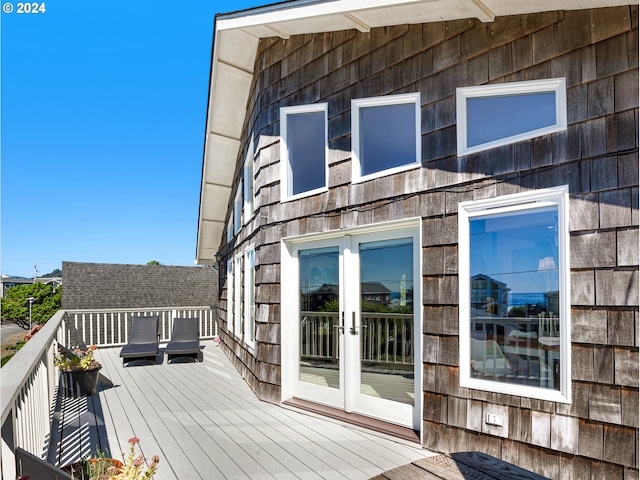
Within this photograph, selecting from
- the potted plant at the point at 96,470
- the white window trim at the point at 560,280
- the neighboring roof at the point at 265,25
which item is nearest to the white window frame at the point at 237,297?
the neighboring roof at the point at 265,25

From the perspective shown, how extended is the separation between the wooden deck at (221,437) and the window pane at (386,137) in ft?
8.35

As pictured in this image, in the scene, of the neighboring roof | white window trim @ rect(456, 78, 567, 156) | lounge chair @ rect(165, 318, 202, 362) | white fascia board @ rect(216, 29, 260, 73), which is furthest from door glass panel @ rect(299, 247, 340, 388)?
lounge chair @ rect(165, 318, 202, 362)

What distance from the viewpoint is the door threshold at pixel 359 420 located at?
11.6 feet

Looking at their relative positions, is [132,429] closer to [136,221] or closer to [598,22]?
[598,22]

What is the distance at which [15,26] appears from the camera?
27.3 ft

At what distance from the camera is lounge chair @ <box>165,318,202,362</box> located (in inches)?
300

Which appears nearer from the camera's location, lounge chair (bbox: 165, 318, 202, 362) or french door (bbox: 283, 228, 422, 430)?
french door (bbox: 283, 228, 422, 430)

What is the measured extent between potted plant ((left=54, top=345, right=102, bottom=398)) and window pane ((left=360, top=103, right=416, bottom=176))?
4.13m

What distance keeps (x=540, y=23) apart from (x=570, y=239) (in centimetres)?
159

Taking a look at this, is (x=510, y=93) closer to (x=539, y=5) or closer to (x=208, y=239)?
(x=539, y=5)

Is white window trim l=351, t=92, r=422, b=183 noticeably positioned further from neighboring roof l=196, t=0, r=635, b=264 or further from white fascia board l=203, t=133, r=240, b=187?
white fascia board l=203, t=133, r=240, b=187

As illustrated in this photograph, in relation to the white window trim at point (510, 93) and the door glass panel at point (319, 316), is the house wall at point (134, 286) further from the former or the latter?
the white window trim at point (510, 93)

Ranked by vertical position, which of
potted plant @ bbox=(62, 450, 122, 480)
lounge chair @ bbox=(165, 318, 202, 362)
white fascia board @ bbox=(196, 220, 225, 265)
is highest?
white fascia board @ bbox=(196, 220, 225, 265)

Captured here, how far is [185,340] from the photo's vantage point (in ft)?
27.2
